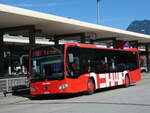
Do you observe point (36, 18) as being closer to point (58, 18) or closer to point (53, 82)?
point (58, 18)

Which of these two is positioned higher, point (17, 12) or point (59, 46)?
point (17, 12)

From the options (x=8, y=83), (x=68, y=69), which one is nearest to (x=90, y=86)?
(x=68, y=69)

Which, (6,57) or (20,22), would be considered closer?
(20,22)

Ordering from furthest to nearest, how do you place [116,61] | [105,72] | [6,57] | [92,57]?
[6,57]
[116,61]
[105,72]
[92,57]

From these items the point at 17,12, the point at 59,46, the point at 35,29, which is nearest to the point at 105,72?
the point at 59,46

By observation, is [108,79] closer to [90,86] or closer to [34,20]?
[90,86]

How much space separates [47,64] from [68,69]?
1132 millimetres

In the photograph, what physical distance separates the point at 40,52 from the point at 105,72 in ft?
16.3

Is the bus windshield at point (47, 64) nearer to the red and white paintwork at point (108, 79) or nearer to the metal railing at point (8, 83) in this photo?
the red and white paintwork at point (108, 79)

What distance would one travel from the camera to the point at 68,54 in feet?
52.6

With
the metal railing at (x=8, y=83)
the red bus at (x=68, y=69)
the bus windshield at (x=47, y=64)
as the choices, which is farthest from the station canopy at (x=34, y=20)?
the metal railing at (x=8, y=83)

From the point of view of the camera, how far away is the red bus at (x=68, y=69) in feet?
52.0

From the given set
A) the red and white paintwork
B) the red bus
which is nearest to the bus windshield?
the red bus

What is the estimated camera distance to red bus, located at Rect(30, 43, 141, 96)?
1584 centimetres
